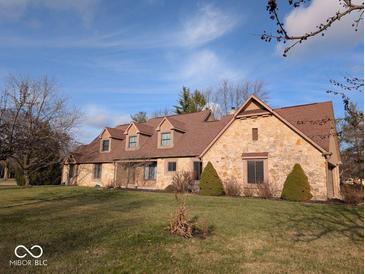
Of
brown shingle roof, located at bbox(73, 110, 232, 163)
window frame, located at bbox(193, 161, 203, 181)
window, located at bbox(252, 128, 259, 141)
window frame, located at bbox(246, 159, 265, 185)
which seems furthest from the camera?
brown shingle roof, located at bbox(73, 110, 232, 163)

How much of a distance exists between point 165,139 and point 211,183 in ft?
28.6

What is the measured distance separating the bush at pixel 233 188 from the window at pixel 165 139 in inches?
335

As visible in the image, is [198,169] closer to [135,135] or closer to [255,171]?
[255,171]

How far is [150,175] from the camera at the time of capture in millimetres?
27656

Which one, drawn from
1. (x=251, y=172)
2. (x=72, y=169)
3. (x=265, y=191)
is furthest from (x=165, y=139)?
(x=72, y=169)

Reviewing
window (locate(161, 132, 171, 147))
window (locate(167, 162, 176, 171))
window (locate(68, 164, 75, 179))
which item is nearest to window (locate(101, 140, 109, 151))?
window (locate(68, 164, 75, 179))

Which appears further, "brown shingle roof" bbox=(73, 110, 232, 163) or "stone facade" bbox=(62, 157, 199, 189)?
"brown shingle roof" bbox=(73, 110, 232, 163)

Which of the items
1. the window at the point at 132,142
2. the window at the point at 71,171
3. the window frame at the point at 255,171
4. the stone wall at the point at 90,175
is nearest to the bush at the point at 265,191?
the window frame at the point at 255,171

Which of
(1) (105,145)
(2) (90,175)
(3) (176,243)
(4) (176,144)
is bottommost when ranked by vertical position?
(3) (176,243)

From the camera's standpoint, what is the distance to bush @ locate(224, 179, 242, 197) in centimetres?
1941

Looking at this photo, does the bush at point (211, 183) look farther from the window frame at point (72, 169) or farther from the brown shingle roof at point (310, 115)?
the window frame at point (72, 169)

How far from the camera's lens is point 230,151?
20.8 metres

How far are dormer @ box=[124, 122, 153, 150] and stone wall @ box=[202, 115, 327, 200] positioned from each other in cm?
934

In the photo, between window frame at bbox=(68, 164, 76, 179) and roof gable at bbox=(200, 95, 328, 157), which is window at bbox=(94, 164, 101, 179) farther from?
roof gable at bbox=(200, 95, 328, 157)
